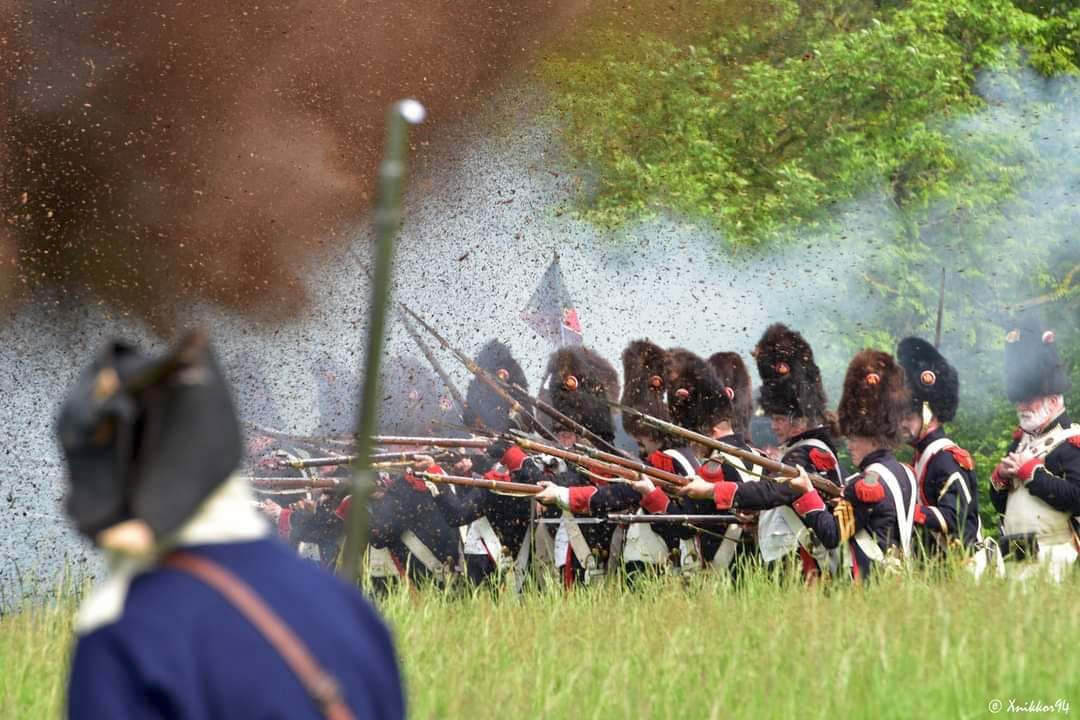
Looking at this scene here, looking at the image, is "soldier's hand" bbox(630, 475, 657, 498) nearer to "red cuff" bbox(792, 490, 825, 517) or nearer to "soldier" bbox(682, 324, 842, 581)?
"soldier" bbox(682, 324, 842, 581)

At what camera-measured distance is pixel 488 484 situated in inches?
371

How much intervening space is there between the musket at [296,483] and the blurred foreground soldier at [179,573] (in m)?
7.37

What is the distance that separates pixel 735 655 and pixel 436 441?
4.68 m

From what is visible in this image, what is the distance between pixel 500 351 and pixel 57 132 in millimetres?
3372

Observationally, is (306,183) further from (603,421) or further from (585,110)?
(585,110)

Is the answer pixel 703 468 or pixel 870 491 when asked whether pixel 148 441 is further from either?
pixel 703 468

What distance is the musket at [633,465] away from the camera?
30.2 feet

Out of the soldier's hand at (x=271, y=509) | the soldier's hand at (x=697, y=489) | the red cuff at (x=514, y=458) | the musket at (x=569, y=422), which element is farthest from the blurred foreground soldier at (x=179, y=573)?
the soldier's hand at (x=271, y=509)

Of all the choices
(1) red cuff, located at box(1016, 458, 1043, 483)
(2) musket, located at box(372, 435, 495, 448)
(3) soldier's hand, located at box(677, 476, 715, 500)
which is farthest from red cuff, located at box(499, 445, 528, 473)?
(1) red cuff, located at box(1016, 458, 1043, 483)

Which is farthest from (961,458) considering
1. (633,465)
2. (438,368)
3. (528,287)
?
(528,287)

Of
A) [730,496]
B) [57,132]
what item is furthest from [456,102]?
[730,496]

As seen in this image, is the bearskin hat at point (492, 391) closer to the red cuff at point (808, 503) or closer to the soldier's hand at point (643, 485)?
the soldier's hand at point (643, 485)

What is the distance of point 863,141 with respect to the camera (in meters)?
16.4

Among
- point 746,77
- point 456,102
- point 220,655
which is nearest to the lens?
point 220,655
